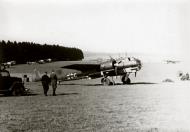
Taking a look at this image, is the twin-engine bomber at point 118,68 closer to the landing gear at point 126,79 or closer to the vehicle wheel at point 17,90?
the landing gear at point 126,79

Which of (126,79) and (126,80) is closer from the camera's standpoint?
(126,80)

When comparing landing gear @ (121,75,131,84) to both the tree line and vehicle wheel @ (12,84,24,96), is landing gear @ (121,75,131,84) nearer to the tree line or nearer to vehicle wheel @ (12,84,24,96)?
vehicle wheel @ (12,84,24,96)

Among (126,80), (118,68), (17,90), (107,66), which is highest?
(107,66)

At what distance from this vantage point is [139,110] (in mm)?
12625

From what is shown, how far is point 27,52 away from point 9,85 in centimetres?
5582

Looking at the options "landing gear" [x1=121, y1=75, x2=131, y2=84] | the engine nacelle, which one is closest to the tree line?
the engine nacelle

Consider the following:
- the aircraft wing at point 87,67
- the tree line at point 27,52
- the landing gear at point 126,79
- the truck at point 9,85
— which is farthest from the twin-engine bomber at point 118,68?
the tree line at point 27,52

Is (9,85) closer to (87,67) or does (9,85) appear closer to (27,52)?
(87,67)

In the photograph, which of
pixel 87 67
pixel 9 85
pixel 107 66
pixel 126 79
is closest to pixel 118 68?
pixel 107 66

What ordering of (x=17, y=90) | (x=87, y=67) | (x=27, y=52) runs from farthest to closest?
(x=27, y=52)
(x=87, y=67)
(x=17, y=90)

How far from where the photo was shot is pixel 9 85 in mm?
21125

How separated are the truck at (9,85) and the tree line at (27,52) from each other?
42495 millimetres

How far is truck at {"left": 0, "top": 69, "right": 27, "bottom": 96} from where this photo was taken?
20703 mm

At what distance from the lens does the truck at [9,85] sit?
20.7 metres
